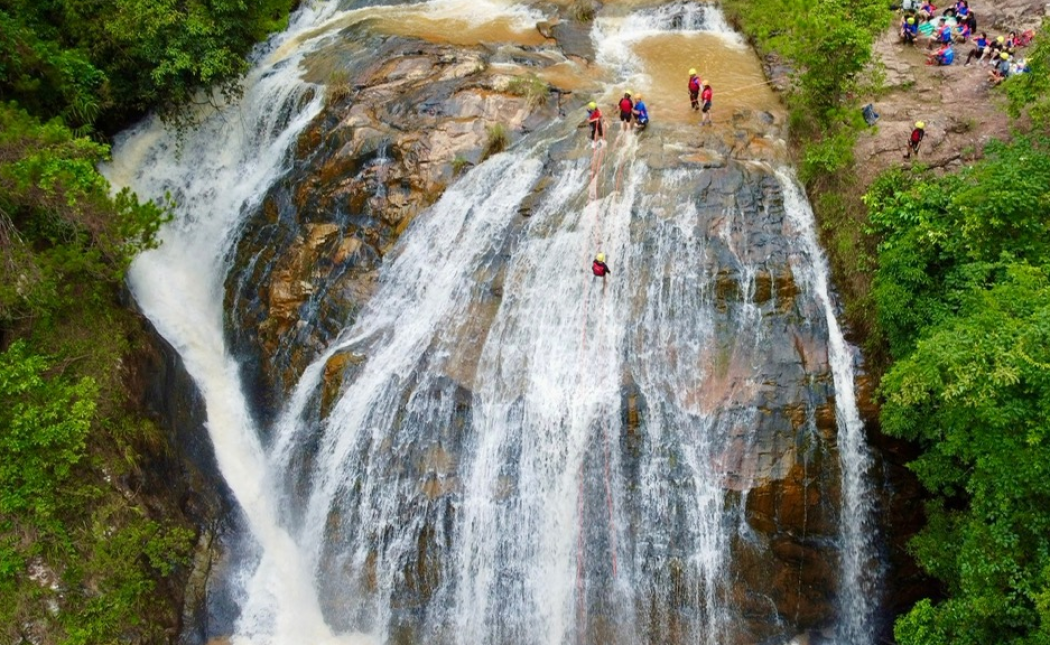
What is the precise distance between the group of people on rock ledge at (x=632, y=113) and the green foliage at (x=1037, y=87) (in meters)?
5.30

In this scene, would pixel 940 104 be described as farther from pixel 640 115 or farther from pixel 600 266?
pixel 600 266

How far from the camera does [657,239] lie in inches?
472

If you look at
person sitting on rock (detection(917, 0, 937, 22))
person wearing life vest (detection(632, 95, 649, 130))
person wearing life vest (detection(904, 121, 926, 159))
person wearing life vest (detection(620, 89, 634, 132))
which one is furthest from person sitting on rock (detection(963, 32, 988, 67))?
person wearing life vest (detection(620, 89, 634, 132))

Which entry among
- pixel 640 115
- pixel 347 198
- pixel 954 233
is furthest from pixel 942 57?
pixel 347 198

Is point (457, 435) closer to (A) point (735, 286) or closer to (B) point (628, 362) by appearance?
(B) point (628, 362)

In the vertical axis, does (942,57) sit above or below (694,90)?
below

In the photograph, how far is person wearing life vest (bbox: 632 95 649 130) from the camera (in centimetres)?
1394

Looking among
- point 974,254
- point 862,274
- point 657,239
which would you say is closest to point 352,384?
point 657,239

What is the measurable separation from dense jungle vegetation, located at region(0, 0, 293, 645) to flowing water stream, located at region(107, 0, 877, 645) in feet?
6.90

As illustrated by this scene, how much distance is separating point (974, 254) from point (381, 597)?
11.1 meters

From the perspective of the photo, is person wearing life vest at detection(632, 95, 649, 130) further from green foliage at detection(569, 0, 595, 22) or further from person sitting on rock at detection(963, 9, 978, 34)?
person sitting on rock at detection(963, 9, 978, 34)

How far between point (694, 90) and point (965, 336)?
26.6 ft

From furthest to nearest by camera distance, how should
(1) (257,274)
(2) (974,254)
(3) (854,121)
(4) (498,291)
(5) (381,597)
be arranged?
(1) (257,274)
(3) (854,121)
(4) (498,291)
(5) (381,597)
(2) (974,254)

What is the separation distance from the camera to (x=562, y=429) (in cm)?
1095
